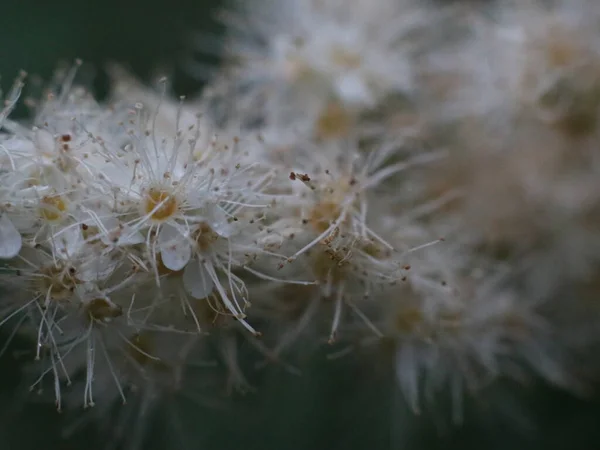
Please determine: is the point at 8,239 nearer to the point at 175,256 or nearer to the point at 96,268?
the point at 96,268

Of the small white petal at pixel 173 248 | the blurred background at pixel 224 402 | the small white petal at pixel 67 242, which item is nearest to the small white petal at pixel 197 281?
the small white petal at pixel 173 248

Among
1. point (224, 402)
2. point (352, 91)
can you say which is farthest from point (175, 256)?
point (352, 91)

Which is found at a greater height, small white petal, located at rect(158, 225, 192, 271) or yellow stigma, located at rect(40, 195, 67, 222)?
yellow stigma, located at rect(40, 195, 67, 222)

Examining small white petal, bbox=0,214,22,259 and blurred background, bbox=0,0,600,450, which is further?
blurred background, bbox=0,0,600,450

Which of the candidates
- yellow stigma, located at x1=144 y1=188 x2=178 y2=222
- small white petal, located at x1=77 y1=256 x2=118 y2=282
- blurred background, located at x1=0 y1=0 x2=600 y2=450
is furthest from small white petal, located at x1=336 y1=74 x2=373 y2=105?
small white petal, located at x1=77 y1=256 x2=118 y2=282

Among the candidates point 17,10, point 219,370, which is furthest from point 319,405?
point 17,10

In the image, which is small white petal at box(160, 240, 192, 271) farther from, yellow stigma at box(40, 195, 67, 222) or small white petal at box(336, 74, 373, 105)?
small white petal at box(336, 74, 373, 105)
